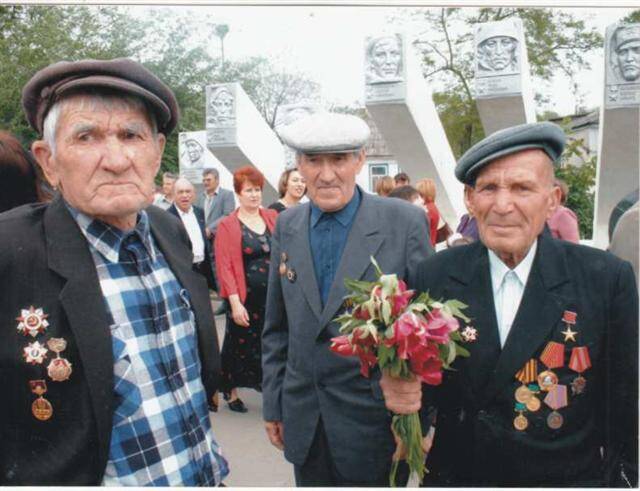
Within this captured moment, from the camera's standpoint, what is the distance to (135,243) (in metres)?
1.80

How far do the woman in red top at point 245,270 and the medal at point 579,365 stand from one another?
3088 mm

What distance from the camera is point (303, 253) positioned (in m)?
2.52

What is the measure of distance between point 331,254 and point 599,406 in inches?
42.3

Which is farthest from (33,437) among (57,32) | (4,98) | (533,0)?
(533,0)

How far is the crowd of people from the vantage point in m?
1.58

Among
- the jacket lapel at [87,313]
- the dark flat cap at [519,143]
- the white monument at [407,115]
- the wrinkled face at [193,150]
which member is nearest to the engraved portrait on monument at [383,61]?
the white monument at [407,115]

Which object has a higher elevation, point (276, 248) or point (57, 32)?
point (57, 32)

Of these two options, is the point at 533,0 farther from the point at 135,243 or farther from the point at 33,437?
the point at 33,437

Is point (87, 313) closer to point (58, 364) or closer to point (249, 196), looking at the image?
point (58, 364)

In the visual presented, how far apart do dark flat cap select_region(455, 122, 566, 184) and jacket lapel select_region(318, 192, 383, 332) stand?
23.3 inches

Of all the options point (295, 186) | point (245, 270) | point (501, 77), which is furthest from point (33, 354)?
point (501, 77)

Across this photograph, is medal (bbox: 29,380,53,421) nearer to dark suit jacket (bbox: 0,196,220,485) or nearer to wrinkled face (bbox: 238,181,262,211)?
dark suit jacket (bbox: 0,196,220,485)

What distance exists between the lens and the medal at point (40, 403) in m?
1.55

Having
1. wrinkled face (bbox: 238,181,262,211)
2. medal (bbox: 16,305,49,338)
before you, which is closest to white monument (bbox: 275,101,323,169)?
wrinkled face (bbox: 238,181,262,211)
